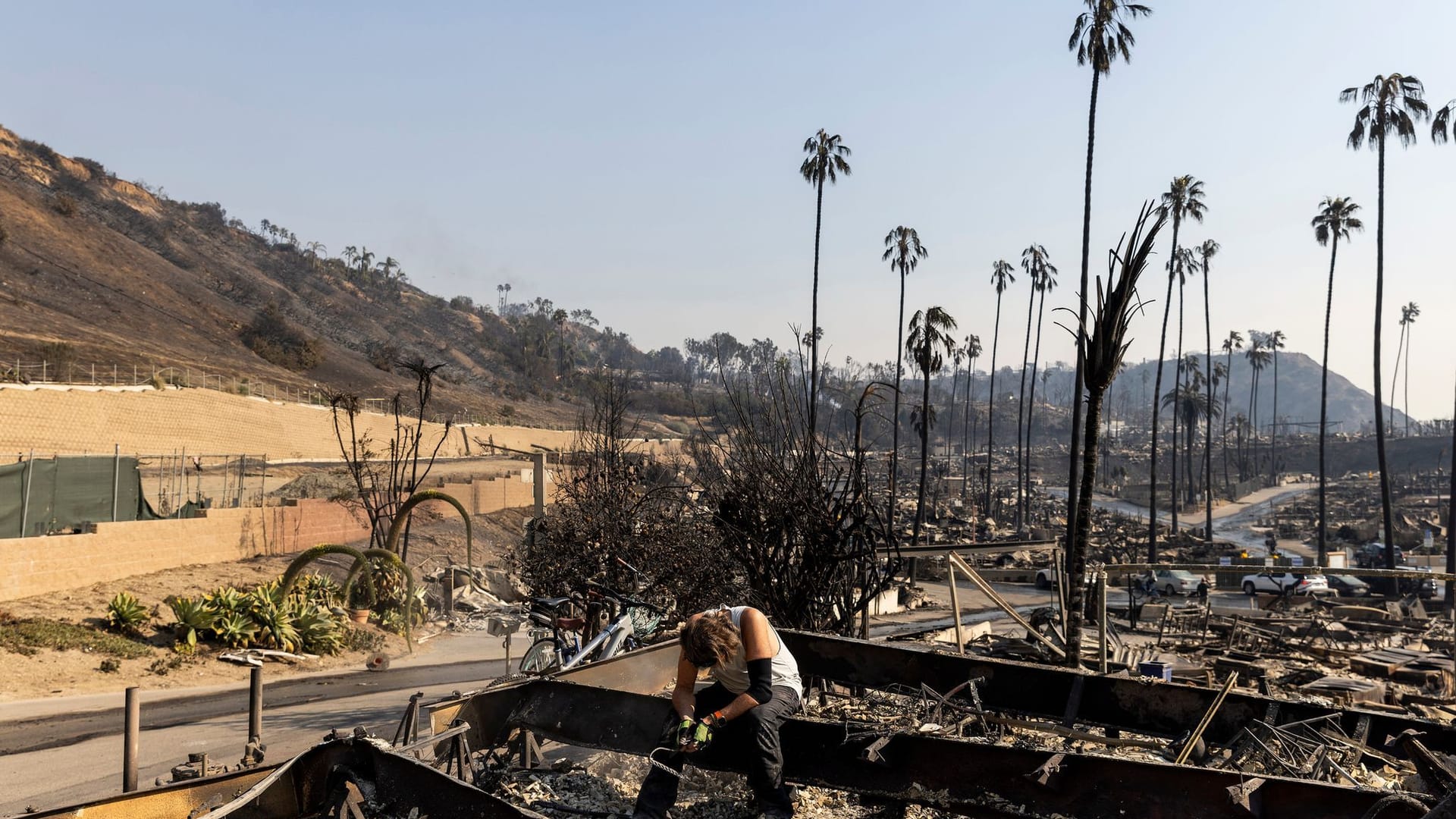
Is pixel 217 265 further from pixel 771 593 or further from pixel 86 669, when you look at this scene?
pixel 771 593

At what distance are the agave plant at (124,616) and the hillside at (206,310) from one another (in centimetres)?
2914

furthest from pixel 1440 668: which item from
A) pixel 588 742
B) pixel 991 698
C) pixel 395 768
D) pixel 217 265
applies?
pixel 217 265

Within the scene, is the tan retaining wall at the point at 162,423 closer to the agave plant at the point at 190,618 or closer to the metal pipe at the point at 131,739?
the agave plant at the point at 190,618

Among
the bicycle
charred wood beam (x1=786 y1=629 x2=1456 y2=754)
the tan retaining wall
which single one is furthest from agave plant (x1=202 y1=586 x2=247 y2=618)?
the tan retaining wall

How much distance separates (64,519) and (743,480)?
16547mm

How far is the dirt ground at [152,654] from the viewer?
1305 centimetres

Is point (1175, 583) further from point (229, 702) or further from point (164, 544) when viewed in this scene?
point (229, 702)

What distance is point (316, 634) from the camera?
16.2m

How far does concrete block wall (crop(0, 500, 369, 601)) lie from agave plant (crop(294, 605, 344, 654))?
4.35 meters

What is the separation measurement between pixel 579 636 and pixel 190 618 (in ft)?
33.2

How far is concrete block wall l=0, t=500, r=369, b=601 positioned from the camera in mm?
15875

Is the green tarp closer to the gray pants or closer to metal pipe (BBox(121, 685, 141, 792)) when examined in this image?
metal pipe (BBox(121, 685, 141, 792))

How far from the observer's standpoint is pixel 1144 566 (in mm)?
8914

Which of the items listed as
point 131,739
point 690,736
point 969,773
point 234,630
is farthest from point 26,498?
point 969,773
